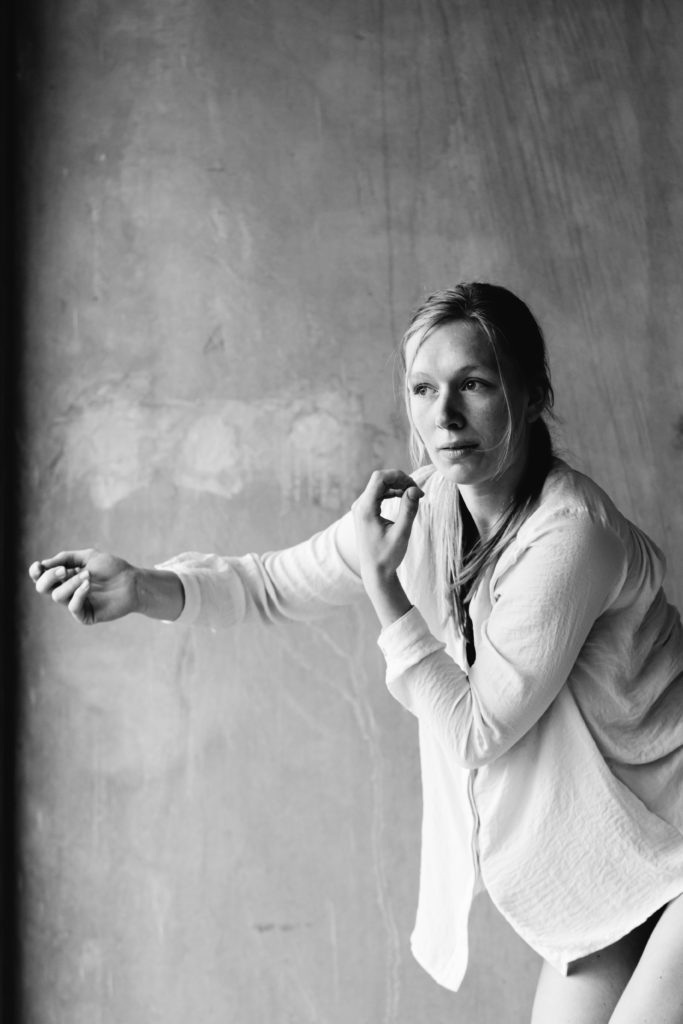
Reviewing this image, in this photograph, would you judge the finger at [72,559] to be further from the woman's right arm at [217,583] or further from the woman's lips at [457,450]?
the woman's lips at [457,450]

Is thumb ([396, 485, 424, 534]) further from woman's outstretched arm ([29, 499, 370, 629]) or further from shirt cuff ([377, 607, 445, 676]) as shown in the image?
woman's outstretched arm ([29, 499, 370, 629])

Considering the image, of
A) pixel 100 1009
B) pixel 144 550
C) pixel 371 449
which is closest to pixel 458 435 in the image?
pixel 371 449

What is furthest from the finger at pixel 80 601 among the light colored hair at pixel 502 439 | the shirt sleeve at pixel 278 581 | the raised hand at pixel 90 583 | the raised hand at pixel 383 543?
the light colored hair at pixel 502 439

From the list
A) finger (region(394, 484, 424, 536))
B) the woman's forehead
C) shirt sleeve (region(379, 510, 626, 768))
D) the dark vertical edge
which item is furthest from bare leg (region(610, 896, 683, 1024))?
the dark vertical edge

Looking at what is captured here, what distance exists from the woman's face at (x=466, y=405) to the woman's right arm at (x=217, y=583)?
24 cm

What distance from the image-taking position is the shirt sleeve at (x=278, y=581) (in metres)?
1.67

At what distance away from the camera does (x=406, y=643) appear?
1358 millimetres

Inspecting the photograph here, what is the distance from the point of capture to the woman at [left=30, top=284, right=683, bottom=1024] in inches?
52.4

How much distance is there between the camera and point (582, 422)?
7.22 feet

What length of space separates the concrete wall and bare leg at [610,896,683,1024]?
887mm

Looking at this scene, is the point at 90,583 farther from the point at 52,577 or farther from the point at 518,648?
the point at 518,648

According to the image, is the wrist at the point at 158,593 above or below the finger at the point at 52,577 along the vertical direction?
below

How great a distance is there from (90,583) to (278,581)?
1.02 ft

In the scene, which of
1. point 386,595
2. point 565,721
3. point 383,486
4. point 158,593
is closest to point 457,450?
point 383,486
